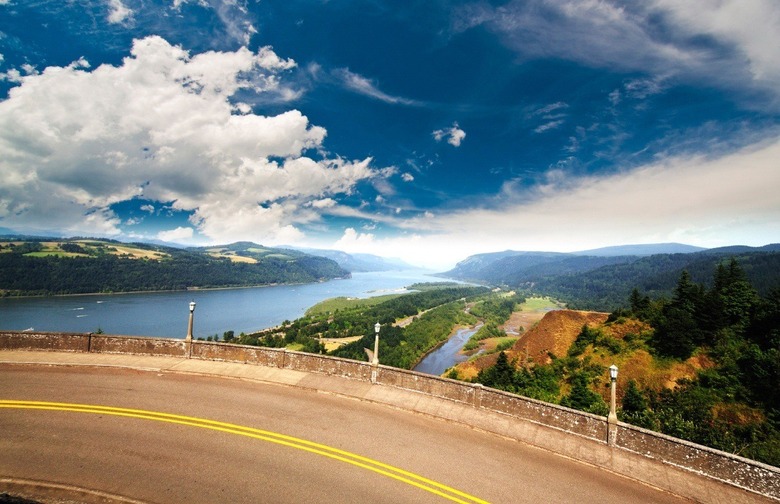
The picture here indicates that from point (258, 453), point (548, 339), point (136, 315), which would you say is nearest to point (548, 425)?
point (258, 453)

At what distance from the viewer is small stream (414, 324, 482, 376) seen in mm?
73688

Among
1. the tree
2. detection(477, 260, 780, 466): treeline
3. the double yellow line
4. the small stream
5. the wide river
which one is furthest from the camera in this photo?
the wide river

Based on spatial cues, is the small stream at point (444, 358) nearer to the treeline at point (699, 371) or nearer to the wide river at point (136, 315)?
the treeline at point (699, 371)

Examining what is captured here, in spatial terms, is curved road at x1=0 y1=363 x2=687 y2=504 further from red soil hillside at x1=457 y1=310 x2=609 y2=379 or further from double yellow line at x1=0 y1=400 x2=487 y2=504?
red soil hillside at x1=457 y1=310 x2=609 y2=379

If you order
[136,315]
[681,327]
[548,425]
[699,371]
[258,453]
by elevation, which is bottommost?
[136,315]

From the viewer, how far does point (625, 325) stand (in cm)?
4878

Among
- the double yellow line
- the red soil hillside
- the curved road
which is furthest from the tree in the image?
the double yellow line

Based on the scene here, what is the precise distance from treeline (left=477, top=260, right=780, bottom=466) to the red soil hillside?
289 centimetres

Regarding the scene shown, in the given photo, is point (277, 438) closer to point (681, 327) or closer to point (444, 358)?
point (681, 327)

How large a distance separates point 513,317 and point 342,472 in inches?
6042

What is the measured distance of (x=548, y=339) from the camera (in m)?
54.8

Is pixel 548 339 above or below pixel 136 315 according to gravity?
Result: above

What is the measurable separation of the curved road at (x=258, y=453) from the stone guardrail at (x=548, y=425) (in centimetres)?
64

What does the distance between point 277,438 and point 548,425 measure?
8.90 metres
